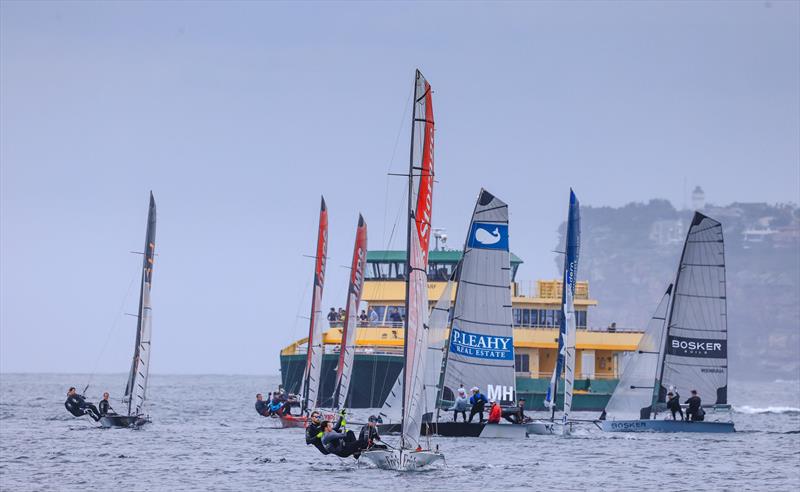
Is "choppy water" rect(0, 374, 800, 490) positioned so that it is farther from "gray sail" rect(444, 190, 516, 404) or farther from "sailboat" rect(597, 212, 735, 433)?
"gray sail" rect(444, 190, 516, 404)

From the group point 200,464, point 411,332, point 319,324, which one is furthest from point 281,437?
point 411,332

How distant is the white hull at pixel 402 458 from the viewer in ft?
134

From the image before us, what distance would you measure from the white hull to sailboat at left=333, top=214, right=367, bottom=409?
20.1 metres

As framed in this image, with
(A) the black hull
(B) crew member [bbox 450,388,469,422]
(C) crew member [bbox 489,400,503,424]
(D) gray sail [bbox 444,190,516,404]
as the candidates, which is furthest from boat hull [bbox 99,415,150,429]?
(C) crew member [bbox 489,400,503,424]

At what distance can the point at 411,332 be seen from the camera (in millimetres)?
39219

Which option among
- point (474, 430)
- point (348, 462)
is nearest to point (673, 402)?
point (474, 430)

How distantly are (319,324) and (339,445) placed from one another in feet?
74.4

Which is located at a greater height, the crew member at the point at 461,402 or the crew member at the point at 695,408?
the crew member at the point at 695,408

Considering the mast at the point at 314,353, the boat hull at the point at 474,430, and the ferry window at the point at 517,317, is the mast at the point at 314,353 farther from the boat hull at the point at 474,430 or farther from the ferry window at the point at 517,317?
the ferry window at the point at 517,317

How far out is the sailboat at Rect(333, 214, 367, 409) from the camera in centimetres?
6334

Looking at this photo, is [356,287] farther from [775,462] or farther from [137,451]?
[775,462]

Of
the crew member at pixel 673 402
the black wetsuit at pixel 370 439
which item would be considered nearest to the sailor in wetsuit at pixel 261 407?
the crew member at pixel 673 402

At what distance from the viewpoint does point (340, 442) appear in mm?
42656

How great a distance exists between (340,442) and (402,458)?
2.38 metres
